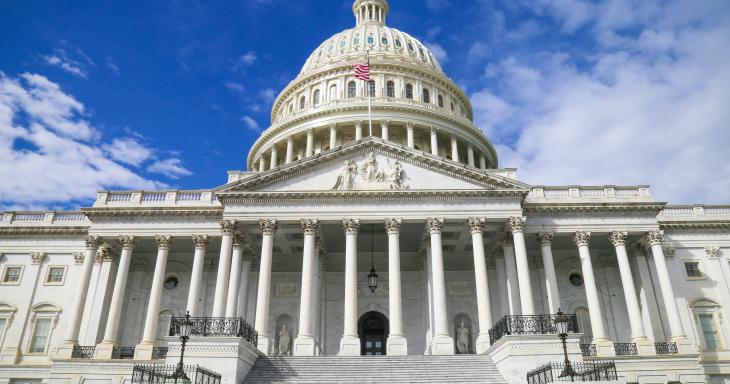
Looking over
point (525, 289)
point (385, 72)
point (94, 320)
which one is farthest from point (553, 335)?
point (385, 72)

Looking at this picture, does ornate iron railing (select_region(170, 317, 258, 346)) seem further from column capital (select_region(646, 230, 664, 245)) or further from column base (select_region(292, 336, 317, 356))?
column capital (select_region(646, 230, 664, 245))

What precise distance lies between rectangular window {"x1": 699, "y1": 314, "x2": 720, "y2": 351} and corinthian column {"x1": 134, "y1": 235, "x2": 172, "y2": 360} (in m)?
34.5

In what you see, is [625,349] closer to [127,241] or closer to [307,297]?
[307,297]

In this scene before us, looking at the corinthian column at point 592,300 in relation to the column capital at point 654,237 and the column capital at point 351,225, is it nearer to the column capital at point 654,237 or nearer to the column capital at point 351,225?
the column capital at point 654,237

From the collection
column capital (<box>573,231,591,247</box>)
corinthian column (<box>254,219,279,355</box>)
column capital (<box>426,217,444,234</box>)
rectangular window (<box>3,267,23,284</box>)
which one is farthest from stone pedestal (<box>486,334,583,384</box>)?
rectangular window (<box>3,267,23,284</box>)

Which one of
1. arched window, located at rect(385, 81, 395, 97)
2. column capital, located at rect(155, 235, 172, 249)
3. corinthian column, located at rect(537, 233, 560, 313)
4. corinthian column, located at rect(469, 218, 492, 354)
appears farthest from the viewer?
arched window, located at rect(385, 81, 395, 97)

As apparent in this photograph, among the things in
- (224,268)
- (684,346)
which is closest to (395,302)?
→ (224,268)

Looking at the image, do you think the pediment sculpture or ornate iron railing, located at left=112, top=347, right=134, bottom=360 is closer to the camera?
ornate iron railing, located at left=112, top=347, right=134, bottom=360

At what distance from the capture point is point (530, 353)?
2430 centimetres

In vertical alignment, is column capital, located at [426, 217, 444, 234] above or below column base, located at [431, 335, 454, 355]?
above

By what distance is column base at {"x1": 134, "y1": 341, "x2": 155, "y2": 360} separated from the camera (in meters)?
31.3

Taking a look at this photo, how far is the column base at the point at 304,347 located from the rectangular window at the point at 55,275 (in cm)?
2003

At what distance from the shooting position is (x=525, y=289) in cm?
3086

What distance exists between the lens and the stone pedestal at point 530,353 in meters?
24.1
